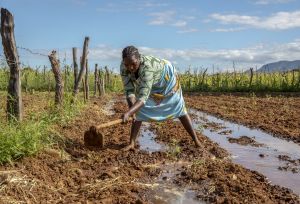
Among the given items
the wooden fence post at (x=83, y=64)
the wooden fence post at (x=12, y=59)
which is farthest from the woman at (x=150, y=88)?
the wooden fence post at (x=83, y=64)

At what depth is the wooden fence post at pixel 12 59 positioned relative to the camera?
619 centimetres

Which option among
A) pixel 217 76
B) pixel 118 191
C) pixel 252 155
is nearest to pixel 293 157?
pixel 252 155

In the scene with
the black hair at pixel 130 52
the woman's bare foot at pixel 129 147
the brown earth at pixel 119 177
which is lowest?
the brown earth at pixel 119 177

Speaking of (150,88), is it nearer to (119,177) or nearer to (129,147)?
(129,147)

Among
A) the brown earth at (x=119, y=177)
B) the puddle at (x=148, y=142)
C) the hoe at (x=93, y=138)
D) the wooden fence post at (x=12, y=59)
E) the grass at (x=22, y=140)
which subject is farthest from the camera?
the puddle at (x=148, y=142)

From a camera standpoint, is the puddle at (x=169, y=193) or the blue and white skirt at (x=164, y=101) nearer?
the puddle at (x=169, y=193)

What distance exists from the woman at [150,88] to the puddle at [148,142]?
517 mm

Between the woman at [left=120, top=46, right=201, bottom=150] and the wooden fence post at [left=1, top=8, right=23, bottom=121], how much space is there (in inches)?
56.2

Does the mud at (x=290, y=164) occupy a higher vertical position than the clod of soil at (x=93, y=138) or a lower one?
lower

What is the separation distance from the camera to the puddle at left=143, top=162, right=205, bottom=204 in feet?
14.6

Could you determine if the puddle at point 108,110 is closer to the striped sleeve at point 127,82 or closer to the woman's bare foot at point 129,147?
the woman's bare foot at point 129,147

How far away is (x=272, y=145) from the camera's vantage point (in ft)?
25.2

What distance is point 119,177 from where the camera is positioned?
16.4 feet

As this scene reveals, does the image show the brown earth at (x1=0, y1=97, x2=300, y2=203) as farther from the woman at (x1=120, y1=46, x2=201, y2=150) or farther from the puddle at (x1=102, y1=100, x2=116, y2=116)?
the puddle at (x1=102, y1=100, x2=116, y2=116)
